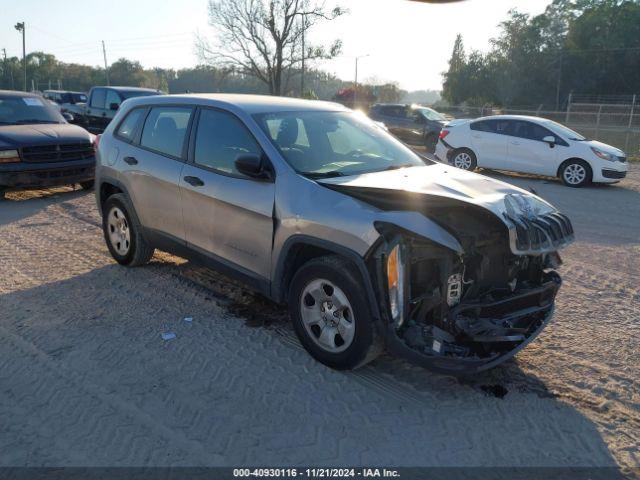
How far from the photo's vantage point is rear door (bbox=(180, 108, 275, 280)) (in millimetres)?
4148

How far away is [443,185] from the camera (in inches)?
152

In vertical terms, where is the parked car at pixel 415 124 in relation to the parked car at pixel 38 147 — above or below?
above

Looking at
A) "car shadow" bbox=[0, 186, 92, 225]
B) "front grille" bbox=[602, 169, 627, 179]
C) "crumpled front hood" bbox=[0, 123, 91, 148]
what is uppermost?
"crumpled front hood" bbox=[0, 123, 91, 148]

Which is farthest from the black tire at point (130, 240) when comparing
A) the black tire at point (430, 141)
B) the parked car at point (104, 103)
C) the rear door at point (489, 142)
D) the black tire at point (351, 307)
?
the black tire at point (430, 141)

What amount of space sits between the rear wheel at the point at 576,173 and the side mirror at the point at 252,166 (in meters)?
10.6

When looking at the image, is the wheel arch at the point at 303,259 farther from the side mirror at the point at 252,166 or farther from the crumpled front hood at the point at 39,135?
the crumpled front hood at the point at 39,135

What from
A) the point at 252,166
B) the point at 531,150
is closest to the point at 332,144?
the point at 252,166

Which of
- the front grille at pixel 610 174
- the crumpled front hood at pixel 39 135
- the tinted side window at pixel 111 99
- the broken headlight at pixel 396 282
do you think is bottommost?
the broken headlight at pixel 396 282

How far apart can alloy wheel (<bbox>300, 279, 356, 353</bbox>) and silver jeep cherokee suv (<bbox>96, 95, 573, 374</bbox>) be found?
0.01 metres

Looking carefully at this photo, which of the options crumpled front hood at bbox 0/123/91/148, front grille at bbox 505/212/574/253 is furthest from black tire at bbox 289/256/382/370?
crumpled front hood at bbox 0/123/91/148

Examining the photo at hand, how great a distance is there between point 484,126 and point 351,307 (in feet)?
39.2

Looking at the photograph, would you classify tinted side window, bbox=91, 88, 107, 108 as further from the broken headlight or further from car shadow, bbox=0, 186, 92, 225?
the broken headlight

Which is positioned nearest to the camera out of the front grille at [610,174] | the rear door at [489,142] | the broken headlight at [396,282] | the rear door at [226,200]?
the broken headlight at [396,282]

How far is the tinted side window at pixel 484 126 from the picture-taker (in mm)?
14008
